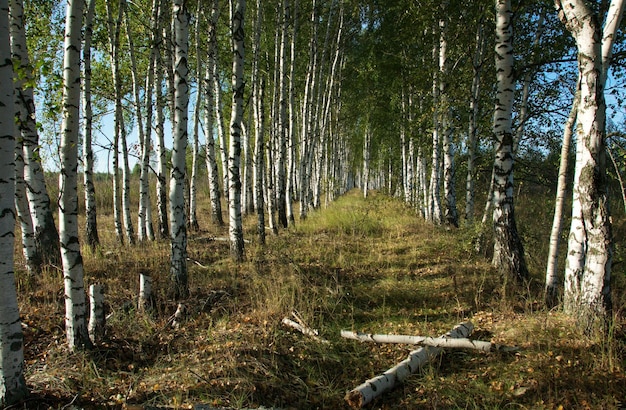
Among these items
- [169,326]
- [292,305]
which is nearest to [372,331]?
[292,305]

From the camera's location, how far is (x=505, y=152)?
230 inches

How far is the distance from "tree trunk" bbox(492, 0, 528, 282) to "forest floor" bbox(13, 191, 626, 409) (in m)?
0.42

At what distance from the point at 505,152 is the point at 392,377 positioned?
416 cm

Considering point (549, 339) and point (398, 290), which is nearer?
point (549, 339)

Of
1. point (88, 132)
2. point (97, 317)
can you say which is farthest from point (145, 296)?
point (88, 132)

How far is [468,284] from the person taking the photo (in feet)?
19.3

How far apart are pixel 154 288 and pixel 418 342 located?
405cm

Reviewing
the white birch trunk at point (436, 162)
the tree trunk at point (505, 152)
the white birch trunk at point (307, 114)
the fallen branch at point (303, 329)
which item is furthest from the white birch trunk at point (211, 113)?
the fallen branch at point (303, 329)

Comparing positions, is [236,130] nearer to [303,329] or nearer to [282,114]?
[282,114]

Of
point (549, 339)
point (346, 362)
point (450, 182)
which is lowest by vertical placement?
point (346, 362)

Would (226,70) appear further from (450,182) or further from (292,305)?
(292,305)

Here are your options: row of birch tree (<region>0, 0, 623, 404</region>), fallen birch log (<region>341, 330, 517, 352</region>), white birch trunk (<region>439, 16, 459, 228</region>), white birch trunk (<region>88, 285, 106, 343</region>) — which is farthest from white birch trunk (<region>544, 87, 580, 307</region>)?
white birch trunk (<region>88, 285, 106, 343</region>)

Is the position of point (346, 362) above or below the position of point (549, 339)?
below

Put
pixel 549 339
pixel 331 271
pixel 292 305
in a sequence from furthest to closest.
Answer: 1. pixel 331 271
2. pixel 292 305
3. pixel 549 339
